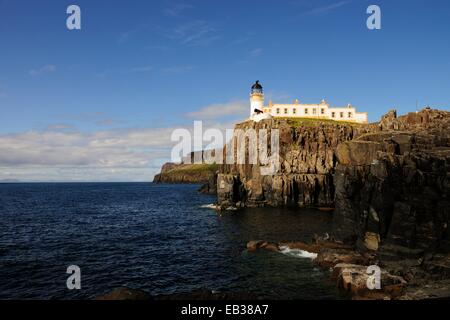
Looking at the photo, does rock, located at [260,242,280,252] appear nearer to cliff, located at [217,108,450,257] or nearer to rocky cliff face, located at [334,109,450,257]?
rocky cliff face, located at [334,109,450,257]

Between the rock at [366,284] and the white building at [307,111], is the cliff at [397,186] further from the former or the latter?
the white building at [307,111]

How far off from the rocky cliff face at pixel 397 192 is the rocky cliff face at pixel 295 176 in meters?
43.4

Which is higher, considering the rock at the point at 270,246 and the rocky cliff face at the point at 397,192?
the rocky cliff face at the point at 397,192

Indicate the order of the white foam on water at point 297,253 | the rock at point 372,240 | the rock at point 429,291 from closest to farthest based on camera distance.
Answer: the rock at point 429,291, the rock at point 372,240, the white foam on water at point 297,253

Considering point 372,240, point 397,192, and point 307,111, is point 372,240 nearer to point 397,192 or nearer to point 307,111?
point 397,192

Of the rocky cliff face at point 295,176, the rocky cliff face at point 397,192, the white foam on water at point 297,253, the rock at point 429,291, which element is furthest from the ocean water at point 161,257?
the rocky cliff face at point 295,176

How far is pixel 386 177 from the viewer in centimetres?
4506

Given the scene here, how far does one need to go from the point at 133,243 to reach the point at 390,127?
50.8 metres

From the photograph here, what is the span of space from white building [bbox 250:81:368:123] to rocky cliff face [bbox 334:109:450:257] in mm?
85805

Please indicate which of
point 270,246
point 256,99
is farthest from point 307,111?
point 270,246

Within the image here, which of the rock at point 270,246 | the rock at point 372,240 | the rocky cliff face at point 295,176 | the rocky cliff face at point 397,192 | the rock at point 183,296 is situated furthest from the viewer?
the rocky cliff face at point 295,176

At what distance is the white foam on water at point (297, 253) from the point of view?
155 ft

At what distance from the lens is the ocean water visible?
3703 centimetres
